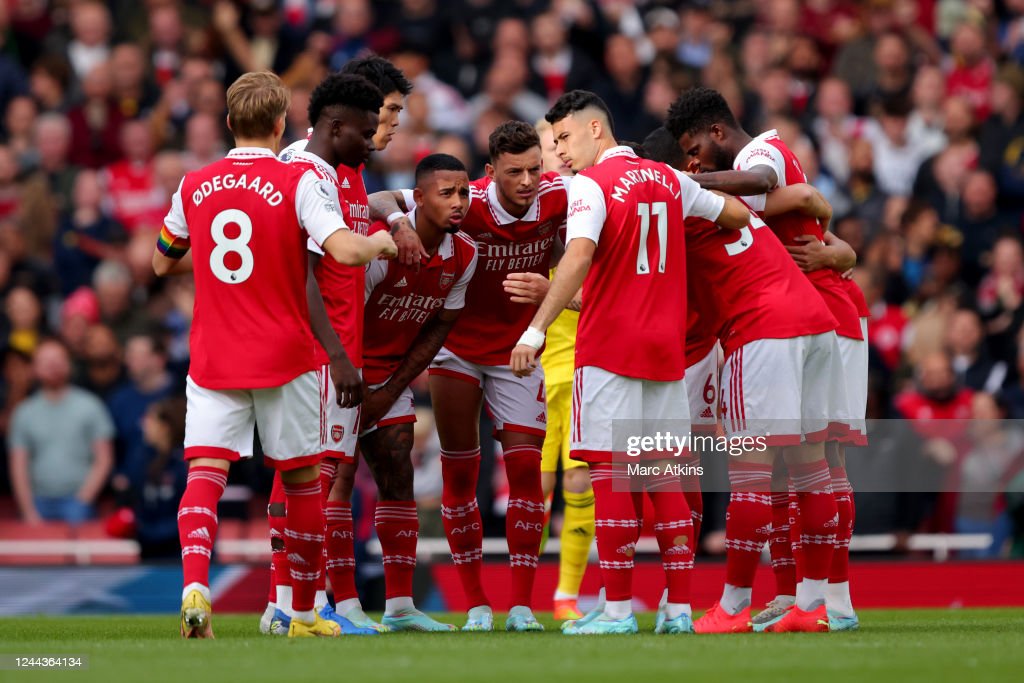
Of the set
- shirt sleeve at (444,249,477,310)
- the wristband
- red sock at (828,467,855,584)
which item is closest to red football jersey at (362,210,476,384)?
shirt sleeve at (444,249,477,310)

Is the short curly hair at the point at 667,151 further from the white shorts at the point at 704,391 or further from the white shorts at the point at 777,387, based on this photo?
the white shorts at the point at 777,387

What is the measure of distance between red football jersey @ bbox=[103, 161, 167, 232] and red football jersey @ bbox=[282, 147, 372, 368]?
788 cm

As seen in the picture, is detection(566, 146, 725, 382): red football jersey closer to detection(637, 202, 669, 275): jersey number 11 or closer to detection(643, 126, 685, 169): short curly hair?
detection(637, 202, 669, 275): jersey number 11

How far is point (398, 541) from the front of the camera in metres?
9.21

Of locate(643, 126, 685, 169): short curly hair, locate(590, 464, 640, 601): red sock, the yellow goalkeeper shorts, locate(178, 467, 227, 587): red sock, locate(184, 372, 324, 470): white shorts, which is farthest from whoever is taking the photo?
the yellow goalkeeper shorts

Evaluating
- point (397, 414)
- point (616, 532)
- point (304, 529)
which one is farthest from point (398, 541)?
point (616, 532)

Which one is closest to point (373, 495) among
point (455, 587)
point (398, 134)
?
point (455, 587)

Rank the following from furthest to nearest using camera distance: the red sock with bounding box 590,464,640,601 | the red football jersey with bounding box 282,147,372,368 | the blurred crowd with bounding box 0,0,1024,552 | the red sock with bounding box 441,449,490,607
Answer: the blurred crowd with bounding box 0,0,1024,552 < the red sock with bounding box 441,449,490,607 < the red football jersey with bounding box 282,147,372,368 < the red sock with bounding box 590,464,640,601

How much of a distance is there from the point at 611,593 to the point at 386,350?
2159mm

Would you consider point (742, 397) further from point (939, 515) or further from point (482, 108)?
point (482, 108)

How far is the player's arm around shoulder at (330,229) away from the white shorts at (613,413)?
124cm

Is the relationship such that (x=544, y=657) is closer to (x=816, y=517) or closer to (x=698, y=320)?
(x=816, y=517)

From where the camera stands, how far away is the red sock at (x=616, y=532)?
26.3 ft

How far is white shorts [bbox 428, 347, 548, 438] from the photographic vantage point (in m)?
9.20
